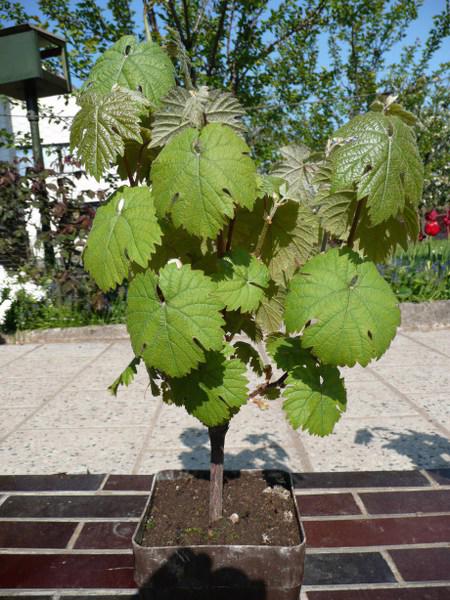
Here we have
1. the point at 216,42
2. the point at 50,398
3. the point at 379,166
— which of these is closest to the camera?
the point at 379,166

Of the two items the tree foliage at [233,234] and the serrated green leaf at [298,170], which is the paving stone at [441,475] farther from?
the serrated green leaf at [298,170]

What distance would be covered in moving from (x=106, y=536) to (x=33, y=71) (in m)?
4.92

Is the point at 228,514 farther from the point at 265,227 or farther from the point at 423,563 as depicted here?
the point at 265,227

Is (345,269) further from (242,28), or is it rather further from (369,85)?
(369,85)

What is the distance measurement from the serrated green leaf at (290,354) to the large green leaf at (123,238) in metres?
0.44

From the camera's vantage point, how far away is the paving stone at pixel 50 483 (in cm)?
217

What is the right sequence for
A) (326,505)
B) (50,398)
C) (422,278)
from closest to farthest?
(326,505) → (50,398) → (422,278)

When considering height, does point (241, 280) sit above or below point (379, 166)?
below

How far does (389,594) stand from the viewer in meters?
1.48

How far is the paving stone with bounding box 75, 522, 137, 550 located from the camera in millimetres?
1736

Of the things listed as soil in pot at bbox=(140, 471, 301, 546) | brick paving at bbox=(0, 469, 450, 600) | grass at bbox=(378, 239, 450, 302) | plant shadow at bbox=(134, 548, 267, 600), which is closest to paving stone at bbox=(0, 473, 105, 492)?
brick paving at bbox=(0, 469, 450, 600)

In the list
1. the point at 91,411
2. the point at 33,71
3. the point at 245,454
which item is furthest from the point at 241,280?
the point at 33,71

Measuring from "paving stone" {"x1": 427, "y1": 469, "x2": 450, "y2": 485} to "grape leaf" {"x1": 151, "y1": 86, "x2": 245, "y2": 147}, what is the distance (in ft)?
5.97

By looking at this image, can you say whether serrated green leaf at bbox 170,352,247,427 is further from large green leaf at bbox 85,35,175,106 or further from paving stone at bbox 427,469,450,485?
paving stone at bbox 427,469,450,485
